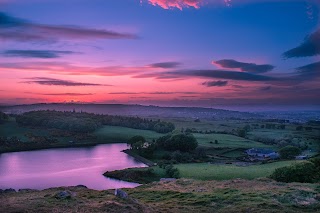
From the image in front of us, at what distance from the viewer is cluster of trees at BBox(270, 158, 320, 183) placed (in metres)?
46.7

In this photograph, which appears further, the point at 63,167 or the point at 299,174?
the point at 63,167

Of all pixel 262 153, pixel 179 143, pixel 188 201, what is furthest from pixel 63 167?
pixel 188 201

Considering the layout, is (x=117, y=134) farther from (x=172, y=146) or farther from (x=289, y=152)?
(x=289, y=152)

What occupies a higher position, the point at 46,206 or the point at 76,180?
the point at 46,206

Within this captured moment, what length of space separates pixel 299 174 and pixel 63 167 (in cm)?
6837

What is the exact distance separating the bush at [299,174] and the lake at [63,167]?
33.6m

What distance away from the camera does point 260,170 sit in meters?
76.0

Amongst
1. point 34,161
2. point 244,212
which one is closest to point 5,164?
point 34,161

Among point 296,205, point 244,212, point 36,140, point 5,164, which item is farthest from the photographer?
point 36,140

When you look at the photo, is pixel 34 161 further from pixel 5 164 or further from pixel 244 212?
pixel 244 212

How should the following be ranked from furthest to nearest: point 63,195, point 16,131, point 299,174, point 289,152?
point 16,131
point 289,152
point 299,174
point 63,195

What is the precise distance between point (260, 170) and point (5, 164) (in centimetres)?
7563

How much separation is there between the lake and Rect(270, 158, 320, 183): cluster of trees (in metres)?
33.6

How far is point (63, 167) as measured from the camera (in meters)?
93.6
